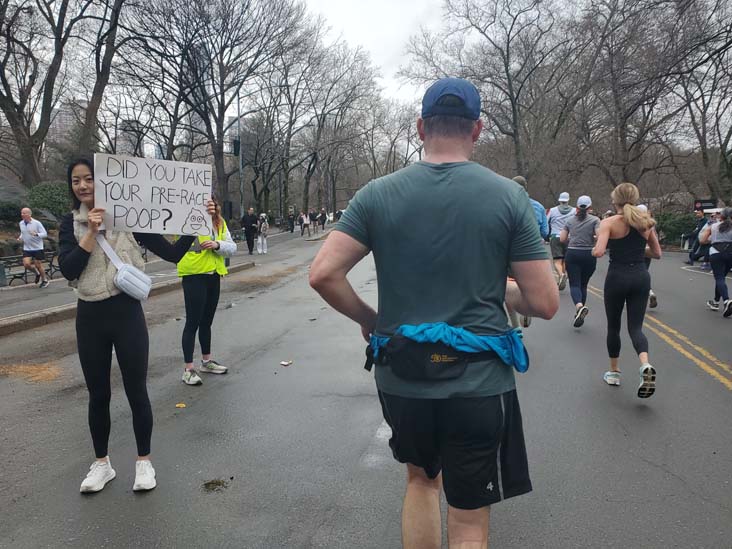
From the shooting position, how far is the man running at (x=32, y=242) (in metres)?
12.9

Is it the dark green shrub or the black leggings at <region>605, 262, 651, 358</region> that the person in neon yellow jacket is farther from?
the dark green shrub

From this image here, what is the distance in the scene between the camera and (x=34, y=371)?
6320mm

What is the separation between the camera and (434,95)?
1963mm

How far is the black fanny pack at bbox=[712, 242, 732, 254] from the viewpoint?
9011mm

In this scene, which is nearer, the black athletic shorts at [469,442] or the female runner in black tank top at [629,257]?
the black athletic shorts at [469,442]

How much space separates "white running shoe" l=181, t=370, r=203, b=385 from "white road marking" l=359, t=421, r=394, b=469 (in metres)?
2.23

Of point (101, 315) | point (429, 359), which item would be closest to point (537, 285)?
point (429, 359)

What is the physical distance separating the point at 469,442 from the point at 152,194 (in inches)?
109

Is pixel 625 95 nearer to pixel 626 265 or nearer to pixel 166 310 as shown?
pixel 626 265

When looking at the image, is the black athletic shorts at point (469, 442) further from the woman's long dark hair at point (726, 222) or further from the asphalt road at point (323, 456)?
the woman's long dark hair at point (726, 222)

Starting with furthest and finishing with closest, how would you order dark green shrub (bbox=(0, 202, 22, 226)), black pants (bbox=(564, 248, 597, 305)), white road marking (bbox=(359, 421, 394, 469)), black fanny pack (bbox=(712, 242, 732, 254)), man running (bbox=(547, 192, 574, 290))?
dark green shrub (bbox=(0, 202, 22, 226)) → man running (bbox=(547, 192, 574, 290)) → black fanny pack (bbox=(712, 242, 732, 254)) → black pants (bbox=(564, 248, 597, 305)) → white road marking (bbox=(359, 421, 394, 469))

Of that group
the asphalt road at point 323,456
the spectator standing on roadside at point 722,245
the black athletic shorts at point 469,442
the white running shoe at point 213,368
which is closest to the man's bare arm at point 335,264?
the black athletic shorts at point 469,442

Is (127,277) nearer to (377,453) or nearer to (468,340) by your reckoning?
(377,453)

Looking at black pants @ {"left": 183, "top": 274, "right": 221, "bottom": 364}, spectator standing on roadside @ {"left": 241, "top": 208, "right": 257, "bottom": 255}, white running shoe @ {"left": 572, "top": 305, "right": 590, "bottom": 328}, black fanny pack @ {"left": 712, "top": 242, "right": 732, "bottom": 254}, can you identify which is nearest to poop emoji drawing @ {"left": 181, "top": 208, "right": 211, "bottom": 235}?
black pants @ {"left": 183, "top": 274, "right": 221, "bottom": 364}
